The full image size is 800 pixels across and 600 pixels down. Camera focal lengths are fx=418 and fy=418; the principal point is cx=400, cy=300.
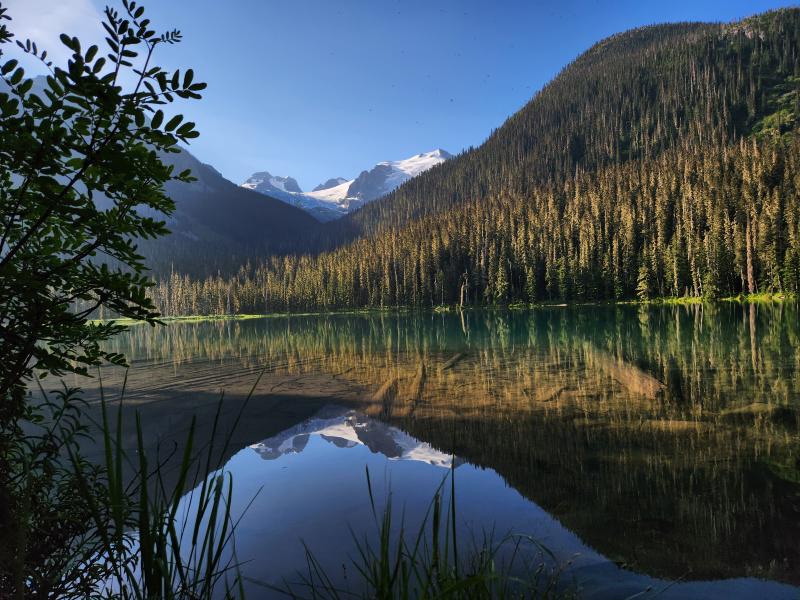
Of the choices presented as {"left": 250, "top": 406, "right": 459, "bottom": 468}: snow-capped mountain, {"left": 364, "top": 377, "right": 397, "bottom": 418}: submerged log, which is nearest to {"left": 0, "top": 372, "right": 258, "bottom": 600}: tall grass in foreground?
{"left": 250, "top": 406, "right": 459, "bottom": 468}: snow-capped mountain

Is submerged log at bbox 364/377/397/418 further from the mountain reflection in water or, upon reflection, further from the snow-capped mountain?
the mountain reflection in water

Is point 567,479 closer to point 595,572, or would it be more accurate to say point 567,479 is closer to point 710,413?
point 595,572

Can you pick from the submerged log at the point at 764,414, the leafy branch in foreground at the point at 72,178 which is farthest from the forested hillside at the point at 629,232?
the leafy branch in foreground at the point at 72,178

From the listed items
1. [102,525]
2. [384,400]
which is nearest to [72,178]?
[102,525]

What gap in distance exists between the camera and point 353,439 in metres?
12.8

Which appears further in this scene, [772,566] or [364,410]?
[364,410]

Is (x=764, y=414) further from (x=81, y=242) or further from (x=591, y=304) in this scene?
(x=591, y=304)

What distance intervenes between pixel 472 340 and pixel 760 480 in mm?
28071

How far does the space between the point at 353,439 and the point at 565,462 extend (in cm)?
612

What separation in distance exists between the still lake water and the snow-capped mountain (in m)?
0.07

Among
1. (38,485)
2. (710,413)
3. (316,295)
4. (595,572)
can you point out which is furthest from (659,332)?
(316,295)

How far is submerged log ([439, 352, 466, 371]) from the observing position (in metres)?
23.1

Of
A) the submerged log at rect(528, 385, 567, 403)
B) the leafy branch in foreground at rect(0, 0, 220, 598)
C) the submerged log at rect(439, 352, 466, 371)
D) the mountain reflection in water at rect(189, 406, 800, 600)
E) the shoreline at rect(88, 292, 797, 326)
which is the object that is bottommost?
the mountain reflection in water at rect(189, 406, 800, 600)

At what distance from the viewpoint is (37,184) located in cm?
243
